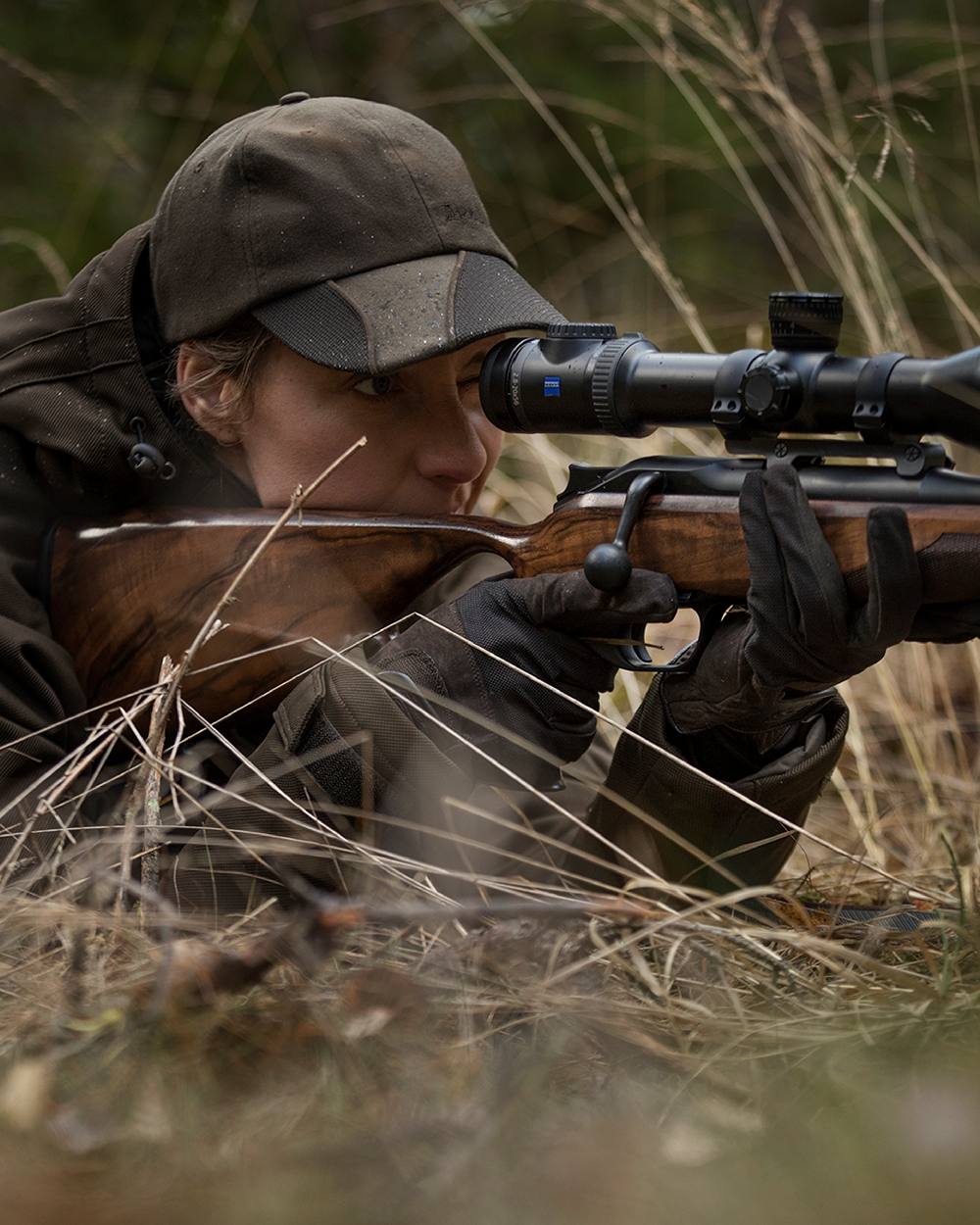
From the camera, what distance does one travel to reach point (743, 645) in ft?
7.95

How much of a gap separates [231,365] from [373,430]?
328 millimetres

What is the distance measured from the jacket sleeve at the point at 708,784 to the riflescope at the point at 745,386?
1.73 feet

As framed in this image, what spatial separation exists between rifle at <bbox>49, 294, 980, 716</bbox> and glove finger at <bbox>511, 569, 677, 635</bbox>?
0.04 metres

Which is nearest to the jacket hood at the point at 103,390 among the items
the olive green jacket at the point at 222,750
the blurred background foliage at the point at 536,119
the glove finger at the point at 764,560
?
the olive green jacket at the point at 222,750

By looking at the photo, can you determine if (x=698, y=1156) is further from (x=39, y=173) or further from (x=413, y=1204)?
(x=39, y=173)

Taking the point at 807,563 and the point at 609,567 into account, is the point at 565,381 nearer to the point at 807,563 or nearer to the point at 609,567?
the point at 609,567

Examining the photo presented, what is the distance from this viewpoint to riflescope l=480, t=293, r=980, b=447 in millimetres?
2135

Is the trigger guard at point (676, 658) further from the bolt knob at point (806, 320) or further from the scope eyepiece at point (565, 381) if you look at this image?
the bolt knob at point (806, 320)

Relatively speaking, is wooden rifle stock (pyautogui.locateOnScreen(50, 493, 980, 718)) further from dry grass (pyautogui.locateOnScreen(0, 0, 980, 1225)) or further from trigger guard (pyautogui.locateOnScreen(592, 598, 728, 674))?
dry grass (pyautogui.locateOnScreen(0, 0, 980, 1225))

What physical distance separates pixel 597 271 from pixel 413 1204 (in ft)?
21.8

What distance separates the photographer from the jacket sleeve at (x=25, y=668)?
276 cm

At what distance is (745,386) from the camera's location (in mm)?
2287

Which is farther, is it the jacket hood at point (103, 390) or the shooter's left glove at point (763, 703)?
the jacket hood at point (103, 390)

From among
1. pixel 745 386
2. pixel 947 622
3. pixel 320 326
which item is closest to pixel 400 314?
pixel 320 326
